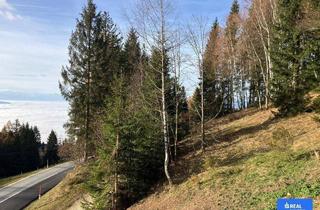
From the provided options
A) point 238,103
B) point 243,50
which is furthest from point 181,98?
point 238,103

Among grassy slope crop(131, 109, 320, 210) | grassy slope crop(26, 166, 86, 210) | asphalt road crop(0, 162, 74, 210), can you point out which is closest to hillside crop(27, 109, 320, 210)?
grassy slope crop(131, 109, 320, 210)

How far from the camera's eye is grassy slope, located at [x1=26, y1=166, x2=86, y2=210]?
29125mm

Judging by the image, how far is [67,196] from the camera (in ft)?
104

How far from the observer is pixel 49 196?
33781mm

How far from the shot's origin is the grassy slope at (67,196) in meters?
29.1

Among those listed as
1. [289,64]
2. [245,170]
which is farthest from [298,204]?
[289,64]

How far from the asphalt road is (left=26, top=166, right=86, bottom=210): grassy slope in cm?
364

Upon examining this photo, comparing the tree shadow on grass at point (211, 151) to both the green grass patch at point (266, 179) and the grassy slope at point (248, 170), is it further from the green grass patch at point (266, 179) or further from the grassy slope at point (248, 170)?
the green grass patch at point (266, 179)

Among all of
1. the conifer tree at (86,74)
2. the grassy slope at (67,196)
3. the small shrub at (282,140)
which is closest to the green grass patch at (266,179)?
the small shrub at (282,140)

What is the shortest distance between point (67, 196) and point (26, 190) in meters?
13.7

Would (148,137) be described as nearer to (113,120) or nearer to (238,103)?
(113,120)

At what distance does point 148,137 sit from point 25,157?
75978 millimetres

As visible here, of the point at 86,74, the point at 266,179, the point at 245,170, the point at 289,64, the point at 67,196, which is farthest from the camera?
the point at 86,74

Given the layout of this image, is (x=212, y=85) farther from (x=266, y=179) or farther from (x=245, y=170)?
(x=266, y=179)
